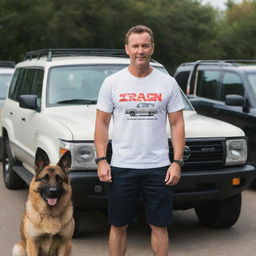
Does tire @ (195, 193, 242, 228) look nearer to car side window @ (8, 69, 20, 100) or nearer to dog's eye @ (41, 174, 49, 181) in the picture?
dog's eye @ (41, 174, 49, 181)

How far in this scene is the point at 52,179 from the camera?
16.2 ft

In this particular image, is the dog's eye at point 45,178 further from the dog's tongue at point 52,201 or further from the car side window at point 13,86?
the car side window at point 13,86

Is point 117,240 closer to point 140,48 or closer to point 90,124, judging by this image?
point 140,48

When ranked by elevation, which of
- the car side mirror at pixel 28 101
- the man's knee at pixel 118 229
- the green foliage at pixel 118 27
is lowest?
the green foliage at pixel 118 27

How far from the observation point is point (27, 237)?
4.94 metres

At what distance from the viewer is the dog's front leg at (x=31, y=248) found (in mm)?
4883

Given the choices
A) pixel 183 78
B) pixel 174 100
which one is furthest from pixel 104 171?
pixel 183 78

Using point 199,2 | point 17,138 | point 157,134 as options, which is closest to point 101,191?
point 157,134

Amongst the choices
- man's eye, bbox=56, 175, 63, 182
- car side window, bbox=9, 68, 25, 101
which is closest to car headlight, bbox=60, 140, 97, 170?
man's eye, bbox=56, 175, 63, 182

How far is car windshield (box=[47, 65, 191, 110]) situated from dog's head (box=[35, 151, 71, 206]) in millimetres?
1996

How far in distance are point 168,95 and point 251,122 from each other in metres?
4.48

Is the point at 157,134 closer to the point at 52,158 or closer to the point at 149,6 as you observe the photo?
the point at 52,158

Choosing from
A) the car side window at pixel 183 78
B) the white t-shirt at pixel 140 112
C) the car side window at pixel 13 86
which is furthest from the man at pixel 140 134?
the car side window at pixel 183 78

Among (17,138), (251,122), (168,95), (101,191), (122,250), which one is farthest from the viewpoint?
(251,122)
